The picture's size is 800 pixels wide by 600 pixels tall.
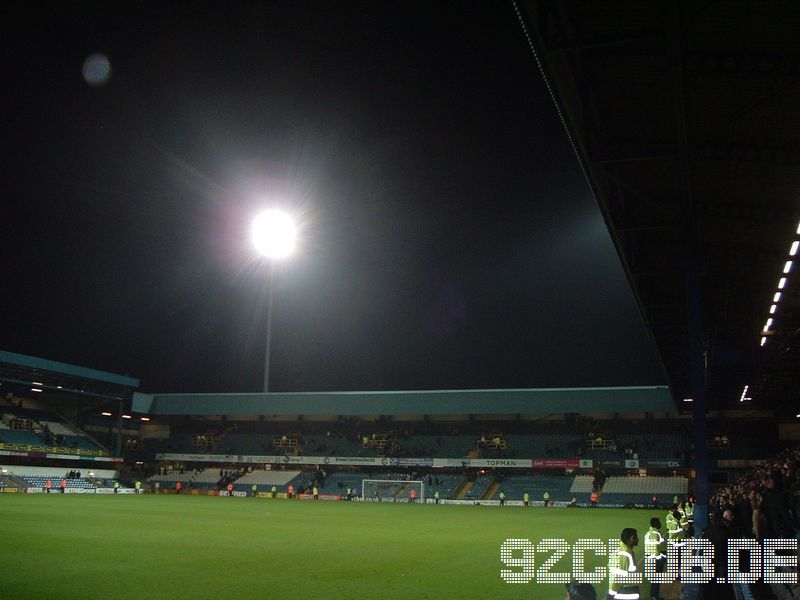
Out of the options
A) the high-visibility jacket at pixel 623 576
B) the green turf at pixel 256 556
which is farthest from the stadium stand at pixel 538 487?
the high-visibility jacket at pixel 623 576

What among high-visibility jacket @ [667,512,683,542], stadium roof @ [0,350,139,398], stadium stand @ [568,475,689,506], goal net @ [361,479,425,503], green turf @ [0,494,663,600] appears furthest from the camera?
goal net @ [361,479,425,503]

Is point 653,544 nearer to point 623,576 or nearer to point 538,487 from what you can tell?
point 623,576

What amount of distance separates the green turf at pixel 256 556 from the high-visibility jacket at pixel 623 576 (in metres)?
4.99

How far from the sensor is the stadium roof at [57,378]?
53.7m

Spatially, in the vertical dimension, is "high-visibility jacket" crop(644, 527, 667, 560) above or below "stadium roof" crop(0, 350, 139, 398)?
below

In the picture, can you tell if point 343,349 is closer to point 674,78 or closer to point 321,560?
point 321,560

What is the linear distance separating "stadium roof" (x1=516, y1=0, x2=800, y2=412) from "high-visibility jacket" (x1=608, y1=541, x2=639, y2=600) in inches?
253

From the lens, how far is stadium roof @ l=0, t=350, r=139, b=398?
176ft

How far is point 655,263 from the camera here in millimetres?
21031

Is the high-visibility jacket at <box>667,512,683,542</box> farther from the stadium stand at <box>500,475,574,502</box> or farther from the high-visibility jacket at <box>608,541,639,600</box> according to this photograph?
the stadium stand at <box>500,475,574,502</box>

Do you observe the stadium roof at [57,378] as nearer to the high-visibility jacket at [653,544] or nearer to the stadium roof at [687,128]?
the stadium roof at [687,128]

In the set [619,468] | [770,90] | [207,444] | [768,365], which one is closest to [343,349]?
[207,444]

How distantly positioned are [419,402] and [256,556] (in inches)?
1817

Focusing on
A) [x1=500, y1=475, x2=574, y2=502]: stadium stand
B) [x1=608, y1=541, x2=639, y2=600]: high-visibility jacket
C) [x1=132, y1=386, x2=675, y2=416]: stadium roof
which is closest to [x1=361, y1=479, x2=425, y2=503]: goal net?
[x1=132, y1=386, x2=675, y2=416]: stadium roof
